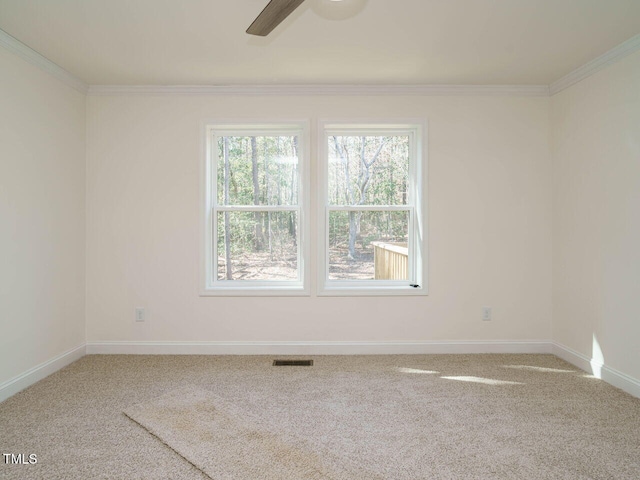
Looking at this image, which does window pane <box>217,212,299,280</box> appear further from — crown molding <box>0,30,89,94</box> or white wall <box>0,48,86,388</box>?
crown molding <box>0,30,89,94</box>

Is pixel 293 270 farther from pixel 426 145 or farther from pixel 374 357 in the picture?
pixel 426 145

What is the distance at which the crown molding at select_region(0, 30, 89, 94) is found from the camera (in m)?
2.72

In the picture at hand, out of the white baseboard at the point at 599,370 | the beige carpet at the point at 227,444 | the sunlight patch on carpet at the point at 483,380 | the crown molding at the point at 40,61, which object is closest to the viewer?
the beige carpet at the point at 227,444

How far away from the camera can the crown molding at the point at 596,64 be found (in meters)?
2.79

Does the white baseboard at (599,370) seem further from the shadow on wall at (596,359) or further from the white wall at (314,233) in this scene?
the white wall at (314,233)

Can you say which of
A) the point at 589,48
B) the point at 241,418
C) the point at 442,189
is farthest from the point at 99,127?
the point at 589,48

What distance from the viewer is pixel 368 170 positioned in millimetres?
3887

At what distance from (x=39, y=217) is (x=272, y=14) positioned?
244 cm

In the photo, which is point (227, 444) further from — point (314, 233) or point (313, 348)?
point (314, 233)

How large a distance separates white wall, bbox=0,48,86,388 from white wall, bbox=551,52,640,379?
13.8 feet

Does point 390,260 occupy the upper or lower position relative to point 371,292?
upper

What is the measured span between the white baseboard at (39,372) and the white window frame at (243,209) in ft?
3.85

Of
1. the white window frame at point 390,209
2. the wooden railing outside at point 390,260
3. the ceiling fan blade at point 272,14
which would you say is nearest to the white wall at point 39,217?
the ceiling fan blade at point 272,14

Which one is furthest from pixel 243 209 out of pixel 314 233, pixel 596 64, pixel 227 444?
pixel 596 64
